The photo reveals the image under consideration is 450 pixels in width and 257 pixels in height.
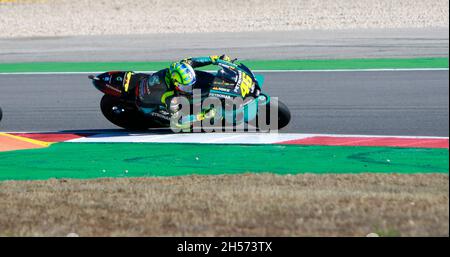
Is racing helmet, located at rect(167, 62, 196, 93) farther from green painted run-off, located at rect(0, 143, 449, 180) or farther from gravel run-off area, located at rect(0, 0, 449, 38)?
gravel run-off area, located at rect(0, 0, 449, 38)

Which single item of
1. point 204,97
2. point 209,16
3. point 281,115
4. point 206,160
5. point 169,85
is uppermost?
point 209,16

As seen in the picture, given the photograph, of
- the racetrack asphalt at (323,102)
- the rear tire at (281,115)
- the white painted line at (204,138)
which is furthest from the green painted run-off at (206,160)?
the racetrack asphalt at (323,102)

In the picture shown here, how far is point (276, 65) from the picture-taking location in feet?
76.8

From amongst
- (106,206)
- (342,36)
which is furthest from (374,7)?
(106,206)

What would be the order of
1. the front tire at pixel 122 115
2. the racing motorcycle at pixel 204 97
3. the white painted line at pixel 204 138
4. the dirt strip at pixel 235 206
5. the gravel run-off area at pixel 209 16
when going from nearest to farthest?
the dirt strip at pixel 235 206
the white painted line at pixel 204 138
the racing motorcycle at pixel 204 97
the front tire at pixel 122 115
the gravel run-off area at pixel 209 16

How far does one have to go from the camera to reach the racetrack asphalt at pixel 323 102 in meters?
15.3

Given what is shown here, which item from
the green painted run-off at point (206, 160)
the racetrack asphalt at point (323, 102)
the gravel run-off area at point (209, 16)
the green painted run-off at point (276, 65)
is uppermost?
the gravel run-off area at point (209, 16)

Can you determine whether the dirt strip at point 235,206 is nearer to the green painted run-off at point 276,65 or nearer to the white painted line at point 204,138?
the white painted line at point 204,138

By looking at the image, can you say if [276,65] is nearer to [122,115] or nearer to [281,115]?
[122,115]

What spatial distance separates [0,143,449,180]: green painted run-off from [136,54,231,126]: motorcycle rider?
0.70 meters

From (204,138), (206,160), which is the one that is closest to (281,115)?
(204,138)

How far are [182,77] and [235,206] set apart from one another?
591cm

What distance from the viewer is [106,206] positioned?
8.85 m

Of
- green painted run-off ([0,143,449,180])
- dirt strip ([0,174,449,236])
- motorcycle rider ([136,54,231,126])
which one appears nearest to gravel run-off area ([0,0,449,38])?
motorcycle rider ([136,54,231,126])
